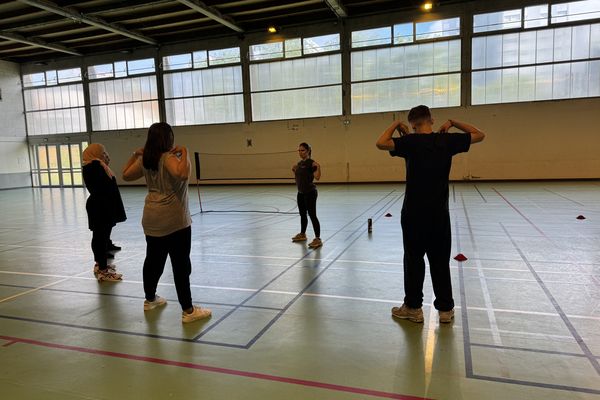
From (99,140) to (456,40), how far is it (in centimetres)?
2280

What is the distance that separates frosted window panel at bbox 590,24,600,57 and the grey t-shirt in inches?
863

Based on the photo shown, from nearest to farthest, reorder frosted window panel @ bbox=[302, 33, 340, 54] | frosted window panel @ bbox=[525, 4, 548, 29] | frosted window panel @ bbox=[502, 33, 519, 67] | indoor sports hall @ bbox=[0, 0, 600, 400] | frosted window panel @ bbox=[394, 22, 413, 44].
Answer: indoor sports hall @ bbox=[0, 0, 600, 400], frosted window panel @ bbox=[525, 4, 548, 29], frosted window panel @ bbox=[502, 33, 519, 67], frosted window panel @ bbox=[394, 22, 413, 44], frosted window panel @ bbox=[302, 33, 340, 54]

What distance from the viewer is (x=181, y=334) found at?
380 cm

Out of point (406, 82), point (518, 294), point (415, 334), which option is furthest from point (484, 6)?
point (415, 334)

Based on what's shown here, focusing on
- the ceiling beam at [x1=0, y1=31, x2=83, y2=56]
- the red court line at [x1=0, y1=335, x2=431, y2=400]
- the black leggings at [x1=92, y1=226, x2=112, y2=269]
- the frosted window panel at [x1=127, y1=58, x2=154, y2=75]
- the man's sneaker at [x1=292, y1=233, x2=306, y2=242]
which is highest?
the ceiling beam at [x1=0, y1=31, x2=83, y2=56]

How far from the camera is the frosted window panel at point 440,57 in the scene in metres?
20.7

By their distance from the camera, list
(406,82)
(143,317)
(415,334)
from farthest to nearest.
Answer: (406,82)
(143,317)
(415,334)

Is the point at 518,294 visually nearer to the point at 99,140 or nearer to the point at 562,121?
the point at 562,121

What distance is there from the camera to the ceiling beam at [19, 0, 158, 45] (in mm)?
18250

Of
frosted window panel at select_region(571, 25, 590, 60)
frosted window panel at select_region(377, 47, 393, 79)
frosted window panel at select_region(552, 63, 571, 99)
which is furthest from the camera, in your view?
frosted window panel at select_region(377, 47, 393, 79)

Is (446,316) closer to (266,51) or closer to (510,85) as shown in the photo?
(510,85)

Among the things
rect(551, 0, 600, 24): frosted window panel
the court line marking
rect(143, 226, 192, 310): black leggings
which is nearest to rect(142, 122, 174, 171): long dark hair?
rect(143, 226, 192, 310): black leggings

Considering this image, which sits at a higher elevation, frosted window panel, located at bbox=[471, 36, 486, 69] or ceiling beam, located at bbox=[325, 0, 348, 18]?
ceiling beam, located at bbox=[325, 0, 348, 18]

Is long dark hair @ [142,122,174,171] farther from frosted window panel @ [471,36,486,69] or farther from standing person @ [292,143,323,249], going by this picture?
frosted window panel @ [471,36,486,69]
